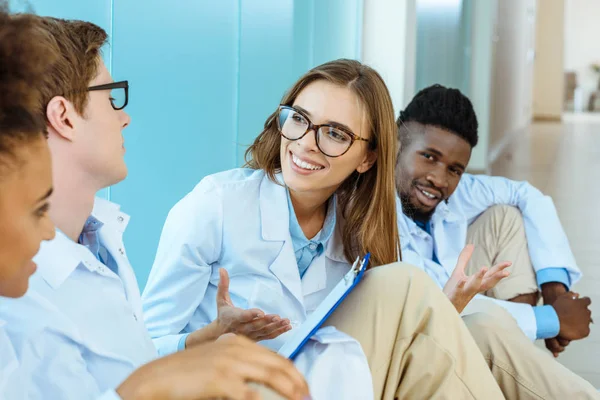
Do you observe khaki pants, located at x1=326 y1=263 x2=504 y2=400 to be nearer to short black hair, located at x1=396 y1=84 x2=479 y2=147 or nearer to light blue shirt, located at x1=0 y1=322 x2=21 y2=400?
light blue shirt, located at x1=0 y1=322 x2=21 y2=400

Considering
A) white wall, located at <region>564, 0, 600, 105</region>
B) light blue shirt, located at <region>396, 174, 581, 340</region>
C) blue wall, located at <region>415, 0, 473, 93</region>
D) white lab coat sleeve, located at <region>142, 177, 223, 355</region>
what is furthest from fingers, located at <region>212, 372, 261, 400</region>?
white wall, located at <region>564, 0, 600, 105</region>

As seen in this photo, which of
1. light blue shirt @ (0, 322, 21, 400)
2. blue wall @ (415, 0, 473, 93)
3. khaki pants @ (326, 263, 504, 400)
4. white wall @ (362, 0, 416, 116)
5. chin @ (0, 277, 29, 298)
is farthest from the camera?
blue wall @ (415, 0, 473, 93)

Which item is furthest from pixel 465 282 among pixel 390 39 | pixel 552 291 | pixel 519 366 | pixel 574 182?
pixel 574 182

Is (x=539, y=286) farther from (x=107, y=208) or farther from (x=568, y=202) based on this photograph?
(x=568, y=202)

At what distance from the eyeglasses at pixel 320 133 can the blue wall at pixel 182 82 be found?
399 mm

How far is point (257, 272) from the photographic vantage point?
83.4 inches

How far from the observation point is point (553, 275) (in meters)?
3.00

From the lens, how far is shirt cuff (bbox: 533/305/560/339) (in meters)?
2.76

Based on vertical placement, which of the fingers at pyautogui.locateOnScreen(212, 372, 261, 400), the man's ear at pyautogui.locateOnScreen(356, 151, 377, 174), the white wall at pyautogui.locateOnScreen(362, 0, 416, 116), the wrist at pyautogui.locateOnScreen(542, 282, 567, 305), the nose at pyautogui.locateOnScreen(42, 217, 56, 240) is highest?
the white wall at pyautogui.locateOnScreen(362, 0, 416, 116)

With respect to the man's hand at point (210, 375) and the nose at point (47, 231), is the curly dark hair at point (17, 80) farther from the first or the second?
the man's hand at point (210, 375)

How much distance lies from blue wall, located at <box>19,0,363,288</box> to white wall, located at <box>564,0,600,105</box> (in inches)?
843

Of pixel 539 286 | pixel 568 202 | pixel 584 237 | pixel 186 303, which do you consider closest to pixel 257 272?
pixel 186 303

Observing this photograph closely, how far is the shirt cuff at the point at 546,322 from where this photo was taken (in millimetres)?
2760

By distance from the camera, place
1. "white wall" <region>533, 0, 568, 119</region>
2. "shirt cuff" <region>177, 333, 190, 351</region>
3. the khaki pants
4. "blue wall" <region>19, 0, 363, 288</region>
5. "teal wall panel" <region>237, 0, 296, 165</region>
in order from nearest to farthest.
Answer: the khaki pants < "shirt cuff" <region>177, 333, 190, 351</region> < "blue wall" <region>19, 0, 363, 288</region> < "teal wall panel" <region>237, 0, 296, 165</region> < "white wall" <region>533, 0, 568, 119</region>
